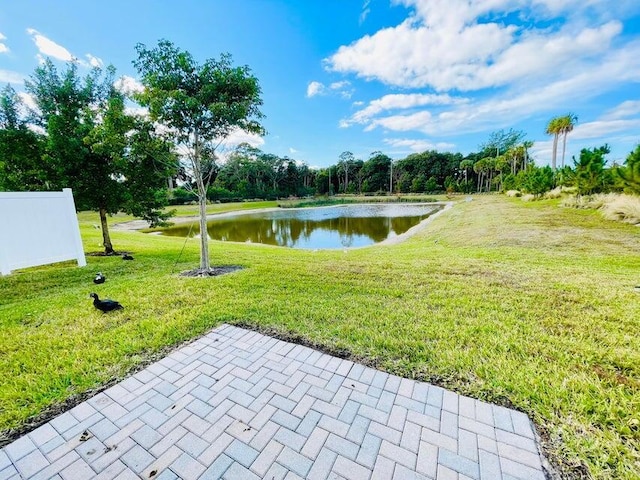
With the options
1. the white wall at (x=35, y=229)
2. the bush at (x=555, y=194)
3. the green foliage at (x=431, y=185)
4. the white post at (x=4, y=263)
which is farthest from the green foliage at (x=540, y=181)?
the white post at (x=4, y=263)

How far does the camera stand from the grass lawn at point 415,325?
5.75 feet

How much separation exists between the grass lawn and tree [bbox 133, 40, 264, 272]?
197cm

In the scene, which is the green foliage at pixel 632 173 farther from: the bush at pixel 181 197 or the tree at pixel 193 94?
the bush at pixel 181 197

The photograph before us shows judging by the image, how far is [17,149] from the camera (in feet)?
17.8

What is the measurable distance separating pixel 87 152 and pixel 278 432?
280 inches

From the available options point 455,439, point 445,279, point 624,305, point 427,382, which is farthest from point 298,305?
point 624,305

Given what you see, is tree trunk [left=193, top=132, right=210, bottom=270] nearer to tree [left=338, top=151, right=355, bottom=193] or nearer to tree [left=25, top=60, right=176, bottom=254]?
tree [left=25, top=60, right=176, bottom=254]

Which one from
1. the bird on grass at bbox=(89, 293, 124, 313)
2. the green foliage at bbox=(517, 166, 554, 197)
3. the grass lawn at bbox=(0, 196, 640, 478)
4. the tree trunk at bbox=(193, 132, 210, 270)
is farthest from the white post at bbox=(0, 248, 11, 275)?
the green foliage at bbox=(517, 166, 554, 197)

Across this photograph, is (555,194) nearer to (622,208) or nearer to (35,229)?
(622,208)

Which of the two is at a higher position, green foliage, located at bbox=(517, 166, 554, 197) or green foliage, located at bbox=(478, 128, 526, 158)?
green foliage, located at bbox=(478, 128, 526, 158)

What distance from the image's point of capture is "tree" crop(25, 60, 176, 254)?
545cm

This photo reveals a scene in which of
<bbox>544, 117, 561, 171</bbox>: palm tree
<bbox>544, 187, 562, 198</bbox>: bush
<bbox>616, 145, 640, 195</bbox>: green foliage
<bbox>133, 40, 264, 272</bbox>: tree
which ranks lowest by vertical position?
<bbox>544, 187, 562, 198</bbox>: bush

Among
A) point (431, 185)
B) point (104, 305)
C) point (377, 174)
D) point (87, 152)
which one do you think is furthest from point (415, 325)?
point (377, 174)

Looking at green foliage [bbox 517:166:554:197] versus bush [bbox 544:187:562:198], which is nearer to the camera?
bush [bbox 544:187:562:198]
